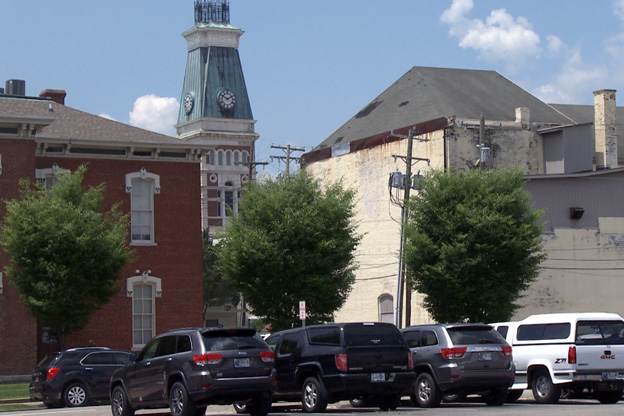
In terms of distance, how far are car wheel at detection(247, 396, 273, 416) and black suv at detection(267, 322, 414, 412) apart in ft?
4.73

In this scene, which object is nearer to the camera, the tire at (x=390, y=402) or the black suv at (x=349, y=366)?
the black suv at (x=349, y=366)

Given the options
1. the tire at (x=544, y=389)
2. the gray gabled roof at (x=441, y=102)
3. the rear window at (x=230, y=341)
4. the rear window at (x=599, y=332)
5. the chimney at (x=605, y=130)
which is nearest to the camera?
the rear window at (x=230, y=341)

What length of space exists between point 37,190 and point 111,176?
3675mm

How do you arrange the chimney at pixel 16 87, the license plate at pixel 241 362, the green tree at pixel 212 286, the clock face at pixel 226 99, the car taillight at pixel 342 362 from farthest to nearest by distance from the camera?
the clock face at pixel 226 99 < the green tree at pixel 212 286 < the chimney at pixel 16 87 < the car taillight at pixel 342 362 < the license plate at pixel 241 362

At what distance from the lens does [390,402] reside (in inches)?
800

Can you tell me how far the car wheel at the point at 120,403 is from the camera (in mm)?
19688

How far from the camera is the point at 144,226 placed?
39125mm

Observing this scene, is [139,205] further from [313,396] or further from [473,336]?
[313,396]

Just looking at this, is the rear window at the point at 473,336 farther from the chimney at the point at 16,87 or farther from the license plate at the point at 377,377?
the chimney at the point at 16,87

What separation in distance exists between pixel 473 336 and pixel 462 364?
77cm

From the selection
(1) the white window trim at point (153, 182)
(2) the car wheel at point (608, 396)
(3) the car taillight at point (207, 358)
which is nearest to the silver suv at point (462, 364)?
(2) the car wheel at point (608, 396)

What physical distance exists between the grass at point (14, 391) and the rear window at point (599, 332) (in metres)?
15.7

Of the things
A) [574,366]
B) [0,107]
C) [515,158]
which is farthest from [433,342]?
[515,158]

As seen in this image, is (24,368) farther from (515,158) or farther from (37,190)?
(515,158)
